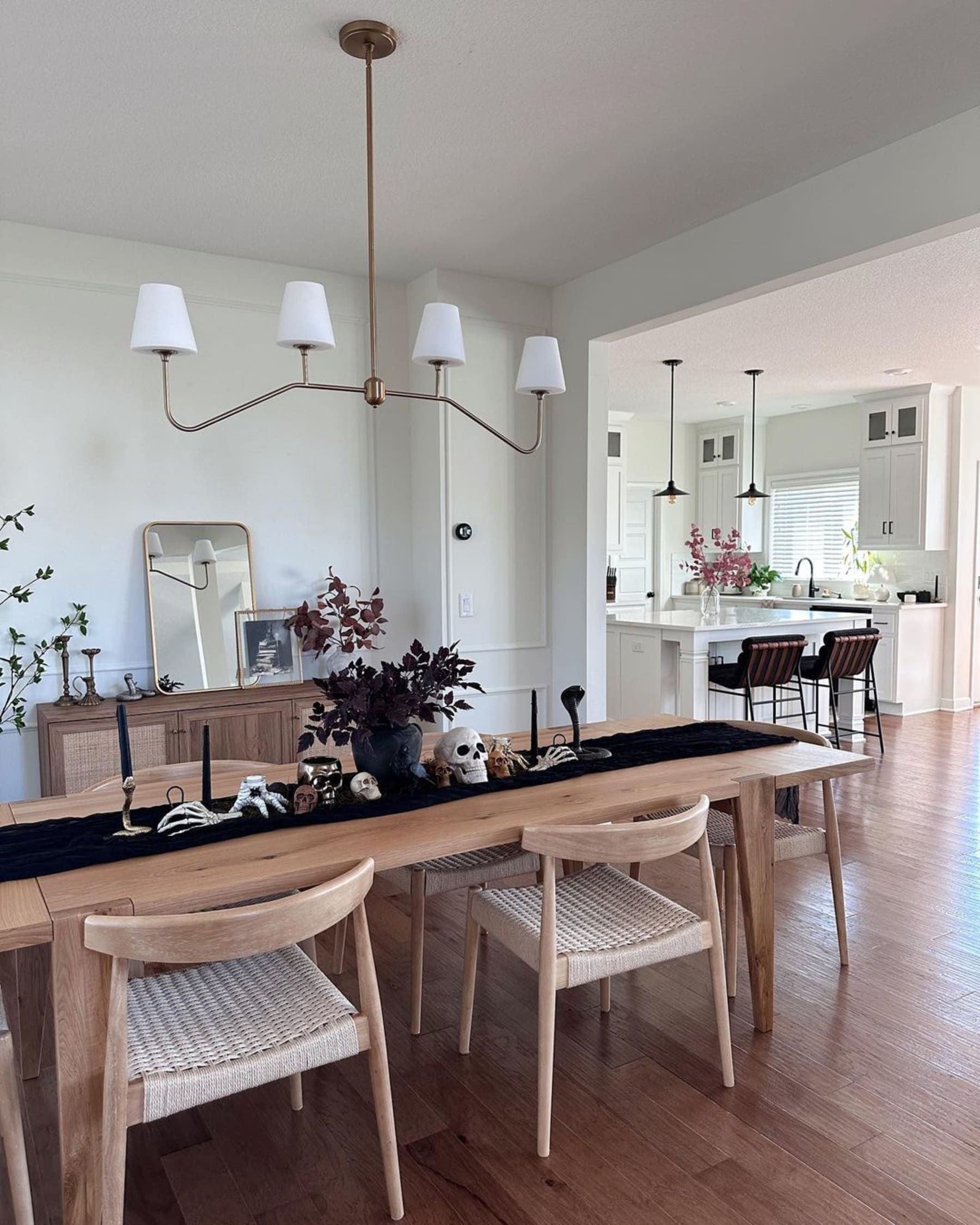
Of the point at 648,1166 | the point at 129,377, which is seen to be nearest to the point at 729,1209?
the point at 648,1166

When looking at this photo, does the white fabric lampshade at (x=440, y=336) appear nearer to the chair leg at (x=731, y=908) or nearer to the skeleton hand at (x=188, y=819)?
the skeleton hand at (x=188, y=819)

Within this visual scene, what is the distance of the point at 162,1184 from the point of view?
1.90 m

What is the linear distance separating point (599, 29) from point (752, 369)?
181 inches

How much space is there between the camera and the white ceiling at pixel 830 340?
4.39 meters

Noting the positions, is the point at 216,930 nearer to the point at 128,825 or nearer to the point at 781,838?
the point at 128,825

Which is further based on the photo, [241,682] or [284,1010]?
[241,682]

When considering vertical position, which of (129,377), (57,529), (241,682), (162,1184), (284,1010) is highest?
(129,377)

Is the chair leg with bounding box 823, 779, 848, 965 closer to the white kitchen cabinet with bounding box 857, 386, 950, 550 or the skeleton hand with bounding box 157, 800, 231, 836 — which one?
the skeleton hand with bounding box 157, 800, 231, 836

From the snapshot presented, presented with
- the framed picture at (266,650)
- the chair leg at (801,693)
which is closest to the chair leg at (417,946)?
the framed picture at (266,650)

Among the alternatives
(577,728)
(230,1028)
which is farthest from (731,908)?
(230,1028)

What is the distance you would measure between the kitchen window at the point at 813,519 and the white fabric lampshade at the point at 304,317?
712cm

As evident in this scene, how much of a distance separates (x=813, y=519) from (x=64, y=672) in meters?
7.17

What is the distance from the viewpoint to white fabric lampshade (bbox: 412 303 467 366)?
2486mm

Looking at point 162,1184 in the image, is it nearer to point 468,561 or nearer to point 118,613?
point 118,613
